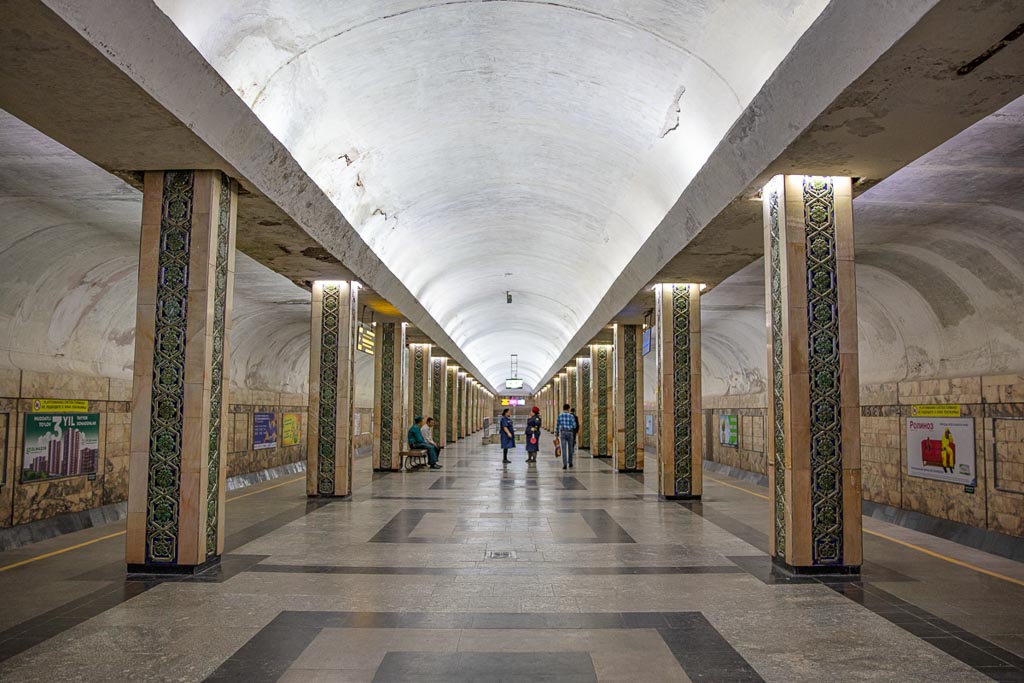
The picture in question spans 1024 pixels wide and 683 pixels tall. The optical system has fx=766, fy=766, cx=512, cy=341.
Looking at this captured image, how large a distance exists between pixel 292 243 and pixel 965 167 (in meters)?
7.11

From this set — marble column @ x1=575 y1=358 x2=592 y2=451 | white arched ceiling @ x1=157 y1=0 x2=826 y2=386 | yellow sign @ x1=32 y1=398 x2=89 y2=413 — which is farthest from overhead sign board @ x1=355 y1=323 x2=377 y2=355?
marble column @ x1=575 y1=358 x2=592 y2=451

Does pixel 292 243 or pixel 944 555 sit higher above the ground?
pixel 292 243

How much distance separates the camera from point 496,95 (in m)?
9.19

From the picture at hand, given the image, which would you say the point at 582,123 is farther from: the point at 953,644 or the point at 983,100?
the point at 953,644

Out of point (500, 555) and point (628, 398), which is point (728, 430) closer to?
point (628, 398)

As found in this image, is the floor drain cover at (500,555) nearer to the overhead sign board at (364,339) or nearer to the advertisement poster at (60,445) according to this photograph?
the advertisement poster at (60,445)

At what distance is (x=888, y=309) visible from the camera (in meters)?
11.2

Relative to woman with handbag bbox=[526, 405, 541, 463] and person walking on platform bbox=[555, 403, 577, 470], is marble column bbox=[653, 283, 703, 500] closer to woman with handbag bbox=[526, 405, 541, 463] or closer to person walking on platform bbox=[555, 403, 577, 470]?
person walking on platform bbox=[555, 403, 577, 470]

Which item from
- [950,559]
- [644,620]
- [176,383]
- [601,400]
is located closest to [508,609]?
[644,620]

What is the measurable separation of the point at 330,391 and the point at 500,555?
558 cm

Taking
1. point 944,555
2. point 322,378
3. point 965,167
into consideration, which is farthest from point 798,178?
point 322,378

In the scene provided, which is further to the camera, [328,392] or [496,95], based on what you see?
[328,392]

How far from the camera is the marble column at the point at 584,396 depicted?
85.3 feet

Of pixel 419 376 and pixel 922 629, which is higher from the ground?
pixel 419 376
